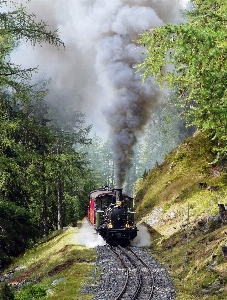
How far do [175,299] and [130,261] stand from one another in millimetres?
5735

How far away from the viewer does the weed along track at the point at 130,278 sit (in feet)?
42.6

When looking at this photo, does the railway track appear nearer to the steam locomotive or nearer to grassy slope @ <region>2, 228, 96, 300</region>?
the steam locomotive

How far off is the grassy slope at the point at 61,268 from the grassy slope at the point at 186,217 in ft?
11.9

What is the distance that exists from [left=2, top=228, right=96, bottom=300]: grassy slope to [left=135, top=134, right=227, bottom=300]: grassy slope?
11.9 feet

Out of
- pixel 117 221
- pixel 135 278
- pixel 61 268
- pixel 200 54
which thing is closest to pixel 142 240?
pixel 117 221

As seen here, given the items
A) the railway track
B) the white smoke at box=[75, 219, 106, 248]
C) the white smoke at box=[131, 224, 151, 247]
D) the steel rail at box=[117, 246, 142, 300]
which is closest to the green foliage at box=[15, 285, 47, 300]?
the railway track

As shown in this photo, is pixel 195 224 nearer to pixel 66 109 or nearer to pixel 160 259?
pixel 160 259

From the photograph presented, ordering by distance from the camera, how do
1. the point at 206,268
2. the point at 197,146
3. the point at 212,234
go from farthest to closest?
the point at 197,146 → the point at 212,234 → the point at 206,268

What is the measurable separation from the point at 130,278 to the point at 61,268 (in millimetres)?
4072

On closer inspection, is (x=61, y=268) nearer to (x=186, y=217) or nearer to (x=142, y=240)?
(x=142, y=240)

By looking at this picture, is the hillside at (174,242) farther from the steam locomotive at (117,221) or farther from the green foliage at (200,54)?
the green foliage at (200,54)

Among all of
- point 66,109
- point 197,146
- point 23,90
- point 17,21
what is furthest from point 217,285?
point 66,109

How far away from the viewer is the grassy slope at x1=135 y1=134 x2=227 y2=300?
13790 mm

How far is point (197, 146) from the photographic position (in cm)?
3164
